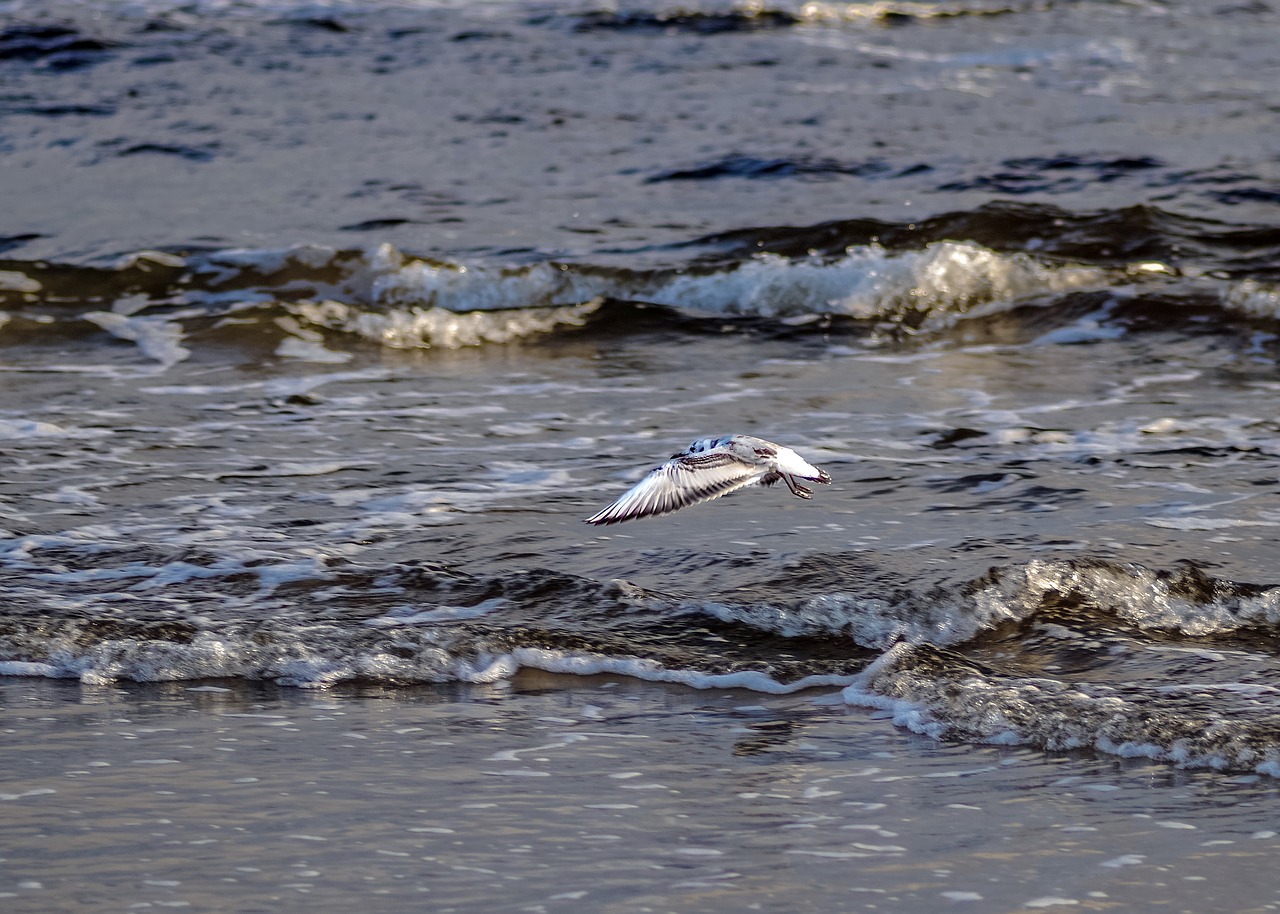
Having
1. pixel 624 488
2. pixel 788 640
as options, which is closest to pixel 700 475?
pixel 788 640

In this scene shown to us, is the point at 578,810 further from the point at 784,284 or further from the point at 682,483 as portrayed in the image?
the point at 784,284

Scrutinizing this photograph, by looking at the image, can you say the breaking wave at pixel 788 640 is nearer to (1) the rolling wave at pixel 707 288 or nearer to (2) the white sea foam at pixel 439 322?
(1) the rolling wave at pixel 707 288

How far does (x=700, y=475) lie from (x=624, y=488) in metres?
1.17

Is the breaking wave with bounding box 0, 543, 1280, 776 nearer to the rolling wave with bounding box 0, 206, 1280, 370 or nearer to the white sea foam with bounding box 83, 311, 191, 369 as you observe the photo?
the white sea foam with bounding box 83, 311, 191, 369

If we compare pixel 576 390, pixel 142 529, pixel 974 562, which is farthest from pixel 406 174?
pixel 974 562

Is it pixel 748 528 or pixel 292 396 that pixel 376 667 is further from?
pixel 292 396

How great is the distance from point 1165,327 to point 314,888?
574 centimetres

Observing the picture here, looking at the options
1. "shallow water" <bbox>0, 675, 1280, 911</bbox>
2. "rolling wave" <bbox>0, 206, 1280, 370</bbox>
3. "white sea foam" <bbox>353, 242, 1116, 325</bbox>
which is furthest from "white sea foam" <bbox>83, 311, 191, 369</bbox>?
"shallow water" <bbox>0, 675, 1280, 911</bbox>

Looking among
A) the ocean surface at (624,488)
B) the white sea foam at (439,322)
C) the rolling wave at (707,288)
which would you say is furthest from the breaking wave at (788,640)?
the white sea foam at (439,322)

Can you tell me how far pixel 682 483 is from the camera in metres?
3.94

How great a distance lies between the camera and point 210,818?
9.62ft

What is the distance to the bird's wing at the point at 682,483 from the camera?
12.8ft

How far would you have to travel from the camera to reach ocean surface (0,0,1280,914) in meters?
2.89

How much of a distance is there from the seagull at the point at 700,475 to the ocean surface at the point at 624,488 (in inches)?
13.4
